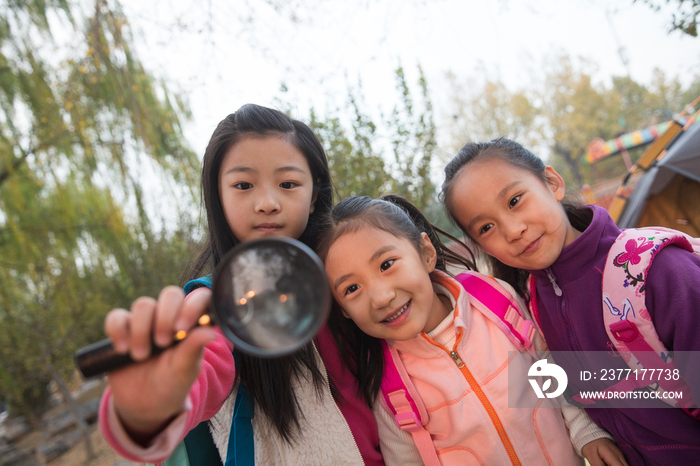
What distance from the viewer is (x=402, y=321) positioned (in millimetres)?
1474

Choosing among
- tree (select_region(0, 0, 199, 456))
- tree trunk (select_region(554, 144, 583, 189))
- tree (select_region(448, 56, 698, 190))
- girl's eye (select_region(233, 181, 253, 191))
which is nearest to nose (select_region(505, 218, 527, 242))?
girl's eye (select_region(233, 181, 253, 191))

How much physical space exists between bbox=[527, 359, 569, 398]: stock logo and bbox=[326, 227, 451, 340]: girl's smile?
0.53 m

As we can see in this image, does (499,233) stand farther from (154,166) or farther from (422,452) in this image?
(154,166)

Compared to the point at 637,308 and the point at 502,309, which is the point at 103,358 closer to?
the point at 502,309

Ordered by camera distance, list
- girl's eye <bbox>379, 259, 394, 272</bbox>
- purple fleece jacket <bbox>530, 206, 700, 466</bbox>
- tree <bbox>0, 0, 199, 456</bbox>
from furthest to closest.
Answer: tree <bbox>0, 0, 199, 456</bbox>, girl's eye <bbox>379, 259, 394, 272</bbox>, purple fleece jacket <bbox>530, 206, 700, 466</bbox>

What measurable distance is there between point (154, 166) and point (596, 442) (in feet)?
19.2

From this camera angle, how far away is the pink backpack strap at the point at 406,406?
1517mm

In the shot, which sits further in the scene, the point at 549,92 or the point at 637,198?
the point at 549,92

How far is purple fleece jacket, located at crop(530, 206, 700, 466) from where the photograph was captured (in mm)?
1272

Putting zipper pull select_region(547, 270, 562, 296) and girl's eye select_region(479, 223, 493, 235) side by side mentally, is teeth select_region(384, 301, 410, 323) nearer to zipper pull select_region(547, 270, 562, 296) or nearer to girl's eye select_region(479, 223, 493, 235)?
girl's eye select_region(479, 223, 493, 235)

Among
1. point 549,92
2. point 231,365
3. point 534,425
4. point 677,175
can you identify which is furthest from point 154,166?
point 549,92

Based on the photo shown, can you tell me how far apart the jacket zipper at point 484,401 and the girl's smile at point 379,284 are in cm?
16

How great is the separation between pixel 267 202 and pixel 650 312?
1.40 m

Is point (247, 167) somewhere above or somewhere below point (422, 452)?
above
